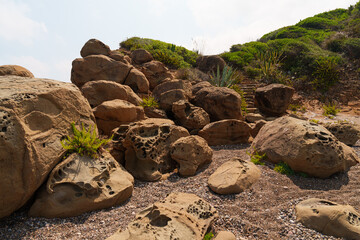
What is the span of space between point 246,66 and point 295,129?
1391 centimetres

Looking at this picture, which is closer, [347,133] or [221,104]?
[347,133]

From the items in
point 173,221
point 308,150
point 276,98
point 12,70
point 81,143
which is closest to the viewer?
point 173,221

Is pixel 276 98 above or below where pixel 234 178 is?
above

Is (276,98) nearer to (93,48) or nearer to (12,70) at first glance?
(93,48)

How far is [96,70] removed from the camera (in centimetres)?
941

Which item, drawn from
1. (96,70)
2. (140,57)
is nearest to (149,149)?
(96,70)

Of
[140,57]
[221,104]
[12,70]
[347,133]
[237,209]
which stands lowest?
[237,209]

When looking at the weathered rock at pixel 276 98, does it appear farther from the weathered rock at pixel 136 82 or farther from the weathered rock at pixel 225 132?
the weathered rock at pixel 136 82

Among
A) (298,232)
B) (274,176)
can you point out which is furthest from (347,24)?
(298,232)

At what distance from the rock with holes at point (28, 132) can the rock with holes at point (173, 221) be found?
1.59 m

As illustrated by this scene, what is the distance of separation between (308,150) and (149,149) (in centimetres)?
330

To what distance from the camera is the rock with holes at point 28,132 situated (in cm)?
305

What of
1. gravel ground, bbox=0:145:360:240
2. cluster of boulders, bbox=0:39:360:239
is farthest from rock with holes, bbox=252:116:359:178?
gravel ground, bbox=0:145:360:240

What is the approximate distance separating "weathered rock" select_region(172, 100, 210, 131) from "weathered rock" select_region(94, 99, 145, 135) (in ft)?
4.81
